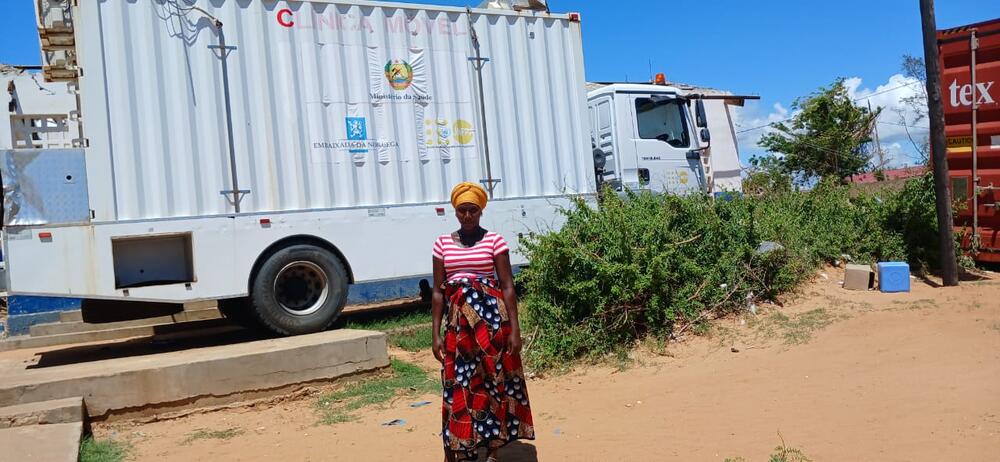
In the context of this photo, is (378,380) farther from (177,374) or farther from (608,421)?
(608,421)

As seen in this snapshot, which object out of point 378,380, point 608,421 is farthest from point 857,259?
point 378,380

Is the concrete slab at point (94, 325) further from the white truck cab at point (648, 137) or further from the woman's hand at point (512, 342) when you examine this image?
the woman's hand at point (512, 342)

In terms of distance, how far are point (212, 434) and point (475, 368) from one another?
233 cm

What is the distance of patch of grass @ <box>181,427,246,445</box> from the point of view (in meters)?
4.80

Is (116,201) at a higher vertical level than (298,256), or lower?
higher

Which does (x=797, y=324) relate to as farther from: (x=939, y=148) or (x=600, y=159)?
(x=600, y=159)

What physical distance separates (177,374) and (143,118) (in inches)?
86.5

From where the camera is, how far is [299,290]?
6.71 meters

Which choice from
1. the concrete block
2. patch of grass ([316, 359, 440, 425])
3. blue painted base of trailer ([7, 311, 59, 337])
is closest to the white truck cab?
the concrete block

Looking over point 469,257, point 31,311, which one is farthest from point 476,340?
point 31,311

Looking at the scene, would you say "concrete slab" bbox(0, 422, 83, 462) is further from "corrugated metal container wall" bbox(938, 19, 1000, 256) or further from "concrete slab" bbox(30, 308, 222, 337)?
"corrugated metal container wall" bbox(938, 19, 1000, 256)

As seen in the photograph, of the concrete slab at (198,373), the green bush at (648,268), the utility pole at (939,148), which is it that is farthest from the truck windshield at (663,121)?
the concrete slab at (198,373)

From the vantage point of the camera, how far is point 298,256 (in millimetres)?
6488

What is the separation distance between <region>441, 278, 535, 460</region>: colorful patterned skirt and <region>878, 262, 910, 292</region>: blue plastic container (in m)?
4.65
